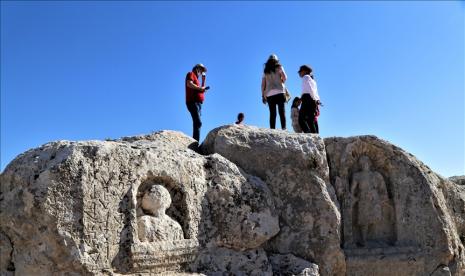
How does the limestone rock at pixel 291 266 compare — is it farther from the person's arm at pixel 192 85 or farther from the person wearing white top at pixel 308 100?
the person's arm at pixel 192 85

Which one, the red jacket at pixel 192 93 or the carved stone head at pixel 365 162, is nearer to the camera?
the carved stone head at pixel 365 162

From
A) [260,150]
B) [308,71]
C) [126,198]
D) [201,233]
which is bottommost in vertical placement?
[201,233]

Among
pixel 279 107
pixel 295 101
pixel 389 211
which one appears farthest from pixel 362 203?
pixel 295 101

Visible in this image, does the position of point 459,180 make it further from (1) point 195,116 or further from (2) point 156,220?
(2) point 156,220

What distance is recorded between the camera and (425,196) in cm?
855

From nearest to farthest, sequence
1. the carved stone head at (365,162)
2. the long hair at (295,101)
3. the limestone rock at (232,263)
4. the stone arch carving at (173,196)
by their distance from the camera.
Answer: the stone arch carving at (173,196), the limestone rock at (232,263), the carved stone head at (365,162), the long hair at (295,101)

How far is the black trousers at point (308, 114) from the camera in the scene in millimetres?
9266

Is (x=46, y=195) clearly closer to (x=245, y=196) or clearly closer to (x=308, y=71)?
(x=245, y=196)

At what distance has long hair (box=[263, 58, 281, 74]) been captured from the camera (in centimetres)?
922

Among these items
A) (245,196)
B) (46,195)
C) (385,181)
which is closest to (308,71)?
(385,181)

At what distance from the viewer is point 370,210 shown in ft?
28.0

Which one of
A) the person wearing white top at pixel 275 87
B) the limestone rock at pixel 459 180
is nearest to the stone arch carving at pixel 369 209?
the person wearing white top at pixel 275 87

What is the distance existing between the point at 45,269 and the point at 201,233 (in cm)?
192

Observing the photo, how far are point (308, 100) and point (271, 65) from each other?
2.86 feet
